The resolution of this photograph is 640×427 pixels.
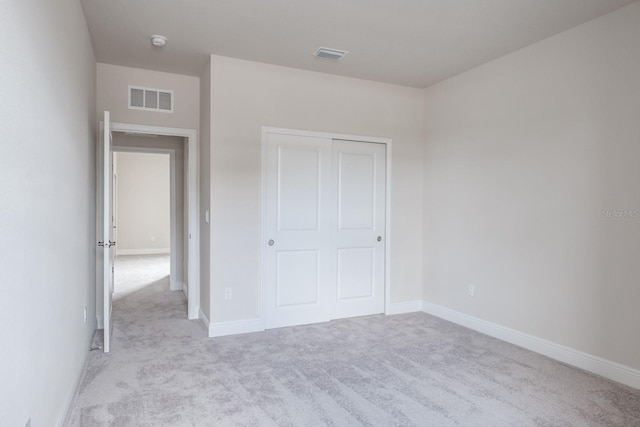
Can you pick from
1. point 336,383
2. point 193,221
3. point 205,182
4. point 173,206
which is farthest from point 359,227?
point 173,206

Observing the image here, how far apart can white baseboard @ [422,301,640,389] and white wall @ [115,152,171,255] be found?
8120mm

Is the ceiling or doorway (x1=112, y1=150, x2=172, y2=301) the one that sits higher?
the ceiling

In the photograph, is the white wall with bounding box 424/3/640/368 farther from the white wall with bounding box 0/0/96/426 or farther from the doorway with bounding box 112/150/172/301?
the doorway with bounding box 112/150/172/301

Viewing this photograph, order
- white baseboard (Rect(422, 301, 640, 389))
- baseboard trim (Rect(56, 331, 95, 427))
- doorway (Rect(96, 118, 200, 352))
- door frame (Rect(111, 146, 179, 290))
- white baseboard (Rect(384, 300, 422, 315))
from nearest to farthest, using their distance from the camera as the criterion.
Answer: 1. baseboard trim (Rect(56, 331, 95, 427))
2. white baseboard (Rect(422, 301, 640, 389))
3. doorway (Rect(96, 118, 200, 352))
4. white baseboard (Rect(384, 300, 422, 315))
5. door frame (Rect(111, 146, 179, 290))

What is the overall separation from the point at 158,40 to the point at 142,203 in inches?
309

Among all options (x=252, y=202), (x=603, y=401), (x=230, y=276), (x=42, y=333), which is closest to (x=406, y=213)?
(x=252, y=202)

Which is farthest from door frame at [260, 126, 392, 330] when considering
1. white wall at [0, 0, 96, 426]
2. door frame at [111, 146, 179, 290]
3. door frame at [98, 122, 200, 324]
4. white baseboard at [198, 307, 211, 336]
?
door frame at [111, 146, 179, 290]

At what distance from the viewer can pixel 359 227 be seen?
14.7ft

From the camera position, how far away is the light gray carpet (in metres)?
2.33

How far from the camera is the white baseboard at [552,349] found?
279cm

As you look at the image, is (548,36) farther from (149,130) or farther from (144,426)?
(144,426)

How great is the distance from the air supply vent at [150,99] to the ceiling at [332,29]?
24 cm

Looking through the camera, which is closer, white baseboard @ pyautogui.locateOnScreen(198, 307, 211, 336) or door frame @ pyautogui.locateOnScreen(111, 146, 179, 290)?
white baseboard @ pyautogui.locateOnScreen(198, 307, 211, 336)

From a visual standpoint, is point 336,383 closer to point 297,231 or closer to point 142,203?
point 297,231
